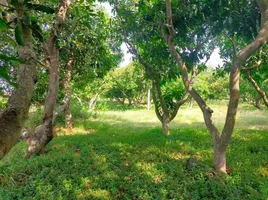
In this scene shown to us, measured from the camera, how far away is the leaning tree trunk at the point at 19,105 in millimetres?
1138

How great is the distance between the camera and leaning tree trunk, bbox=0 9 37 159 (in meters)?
1.14

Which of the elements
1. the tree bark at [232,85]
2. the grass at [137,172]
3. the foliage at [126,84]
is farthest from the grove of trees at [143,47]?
the foliage at [126,84]

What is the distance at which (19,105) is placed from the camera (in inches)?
49.6

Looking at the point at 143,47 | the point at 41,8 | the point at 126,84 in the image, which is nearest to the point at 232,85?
the point at 143,47

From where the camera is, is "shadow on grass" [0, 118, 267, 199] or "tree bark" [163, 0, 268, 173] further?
"shadow on grass" [0, 118, 267, 199]

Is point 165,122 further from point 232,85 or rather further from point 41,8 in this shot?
point 41,8

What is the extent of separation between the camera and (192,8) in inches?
209

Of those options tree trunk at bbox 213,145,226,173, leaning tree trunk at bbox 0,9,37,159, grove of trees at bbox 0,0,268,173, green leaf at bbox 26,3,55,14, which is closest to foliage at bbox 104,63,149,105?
grove of trees at bbox 0,0,268,173

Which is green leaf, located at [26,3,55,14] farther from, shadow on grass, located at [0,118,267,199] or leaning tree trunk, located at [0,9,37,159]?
shadow on grass, located at [0,118,267,199]

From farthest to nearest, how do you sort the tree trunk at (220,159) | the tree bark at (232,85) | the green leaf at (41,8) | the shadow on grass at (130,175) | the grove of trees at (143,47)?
1. the tree trunk at (220,159)
2. the shadow on grass at (130,175)
3. the tree bark at (232,85)
4. the grove of trees at (143,47)
5. the green leaf at (41,8)

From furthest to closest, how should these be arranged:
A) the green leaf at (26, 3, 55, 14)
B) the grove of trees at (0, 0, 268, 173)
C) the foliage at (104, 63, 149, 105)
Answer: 1. the foliage at (104, 63, 149, 105)
2. the grove of trees at (0, 0, 268, 173)
3. the green leaf at (26, 3, 55, 14)

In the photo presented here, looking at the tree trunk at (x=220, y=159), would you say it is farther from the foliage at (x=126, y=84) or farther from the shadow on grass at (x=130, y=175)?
the foliage at (x=126, y=84)

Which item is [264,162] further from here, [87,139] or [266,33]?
[87,139]

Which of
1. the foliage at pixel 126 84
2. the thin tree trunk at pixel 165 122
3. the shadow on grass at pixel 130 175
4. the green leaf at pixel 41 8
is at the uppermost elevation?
the foliage at pixel 126 84
